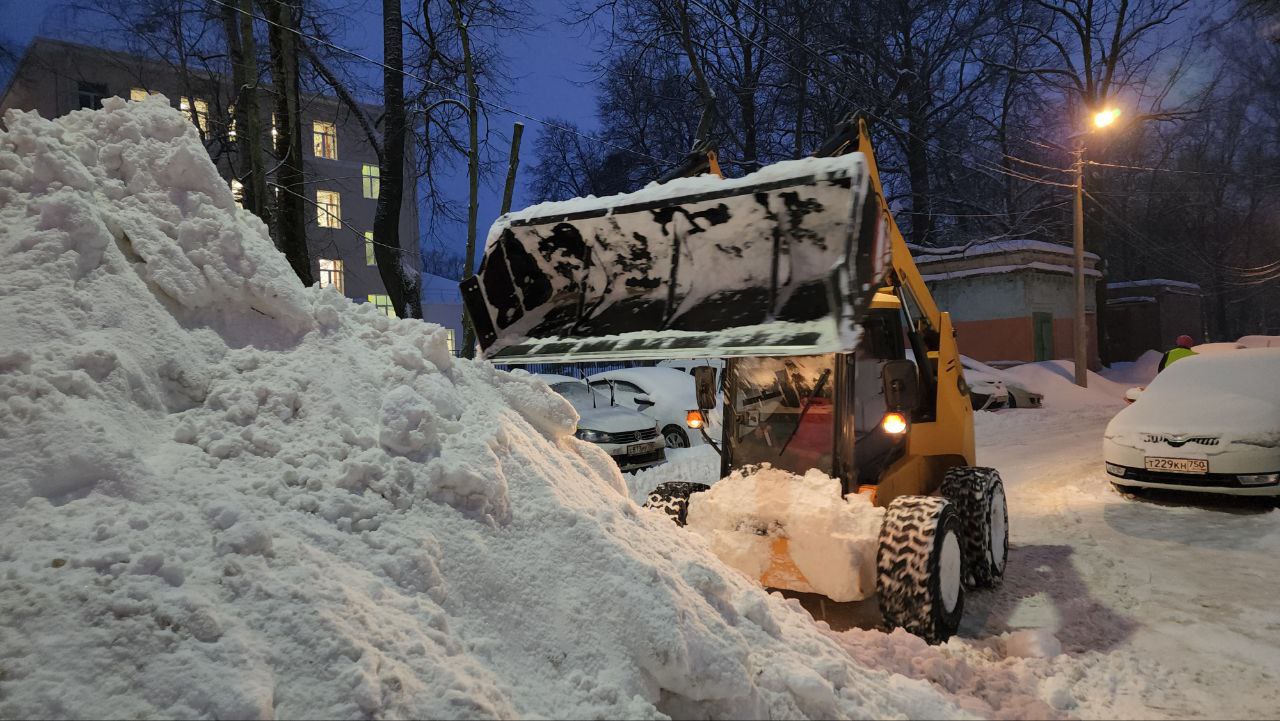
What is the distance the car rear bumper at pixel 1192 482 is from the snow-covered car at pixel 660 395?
20.9 ft

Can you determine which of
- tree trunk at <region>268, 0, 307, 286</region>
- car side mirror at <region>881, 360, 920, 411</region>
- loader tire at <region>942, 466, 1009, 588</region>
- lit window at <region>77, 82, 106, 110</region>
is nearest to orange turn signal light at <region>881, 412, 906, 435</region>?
car side mirror at <region>881, 360, 920, 411</region>

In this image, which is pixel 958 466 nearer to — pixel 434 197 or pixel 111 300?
pixel 111 300

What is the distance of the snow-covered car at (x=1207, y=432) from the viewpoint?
755 centimetres

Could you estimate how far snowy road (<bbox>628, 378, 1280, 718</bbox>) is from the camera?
3730mm

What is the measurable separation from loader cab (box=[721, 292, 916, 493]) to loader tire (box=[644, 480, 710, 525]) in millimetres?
317

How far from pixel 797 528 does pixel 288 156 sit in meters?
12.1

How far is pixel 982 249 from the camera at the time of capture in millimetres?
24609

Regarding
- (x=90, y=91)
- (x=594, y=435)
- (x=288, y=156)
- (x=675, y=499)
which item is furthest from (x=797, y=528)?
(x=90, y=91)

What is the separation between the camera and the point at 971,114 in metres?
29.3

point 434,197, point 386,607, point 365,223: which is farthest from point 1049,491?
point 365,223

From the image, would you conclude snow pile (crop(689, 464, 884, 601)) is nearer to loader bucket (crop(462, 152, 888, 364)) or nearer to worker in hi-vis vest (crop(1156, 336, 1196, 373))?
loader bucket (crop(462, 152, 888, 364))

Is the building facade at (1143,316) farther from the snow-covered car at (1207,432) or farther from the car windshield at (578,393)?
the car windshield at (578,393)

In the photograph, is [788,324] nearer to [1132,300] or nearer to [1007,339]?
[1007,339]

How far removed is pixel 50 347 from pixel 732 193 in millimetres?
3434
